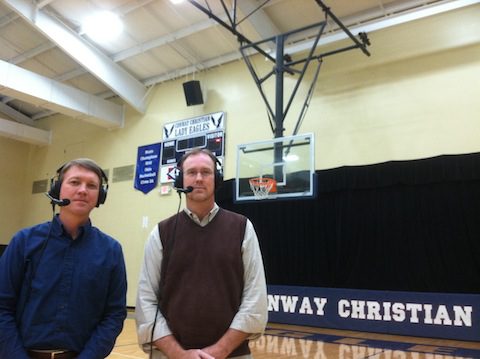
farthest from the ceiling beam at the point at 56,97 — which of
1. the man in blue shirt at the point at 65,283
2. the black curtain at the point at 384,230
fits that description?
the man in blue shirt at the point at 65,283

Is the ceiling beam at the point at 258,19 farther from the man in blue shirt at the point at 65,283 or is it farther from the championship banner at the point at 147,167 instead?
the man in blue shirt at the point at 65,283

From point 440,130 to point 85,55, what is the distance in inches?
256

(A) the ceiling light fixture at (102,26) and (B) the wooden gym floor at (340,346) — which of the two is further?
(A) the ceiling light fixture at (102,26)

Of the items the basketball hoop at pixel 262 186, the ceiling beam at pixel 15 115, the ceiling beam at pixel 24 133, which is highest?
the ceiling beam at pixel 15 115

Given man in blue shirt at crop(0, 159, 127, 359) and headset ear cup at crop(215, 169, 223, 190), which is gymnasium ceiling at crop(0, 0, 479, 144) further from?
man in blue shirt at crop(0, 159, 127, 359)

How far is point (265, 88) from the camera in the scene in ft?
26.4

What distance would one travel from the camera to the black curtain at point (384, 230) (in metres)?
5.91

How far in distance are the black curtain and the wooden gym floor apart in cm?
79

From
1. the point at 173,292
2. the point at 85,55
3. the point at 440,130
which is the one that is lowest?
the point at 173,292

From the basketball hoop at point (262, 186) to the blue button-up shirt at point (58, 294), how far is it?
15.1ft

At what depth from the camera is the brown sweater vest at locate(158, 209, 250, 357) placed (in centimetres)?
157

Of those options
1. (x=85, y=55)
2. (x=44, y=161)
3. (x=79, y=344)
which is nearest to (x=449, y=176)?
(x=79, y=344)

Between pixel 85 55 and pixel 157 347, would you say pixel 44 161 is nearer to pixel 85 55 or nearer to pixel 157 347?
pixel 85 55

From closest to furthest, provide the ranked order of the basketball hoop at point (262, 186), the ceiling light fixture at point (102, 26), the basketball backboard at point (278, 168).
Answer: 1. the basketball backboard at point (278, 168)
2. the basketball hoop at point (262, 186)
3. the ceiling light fixture at point (102, 26)
